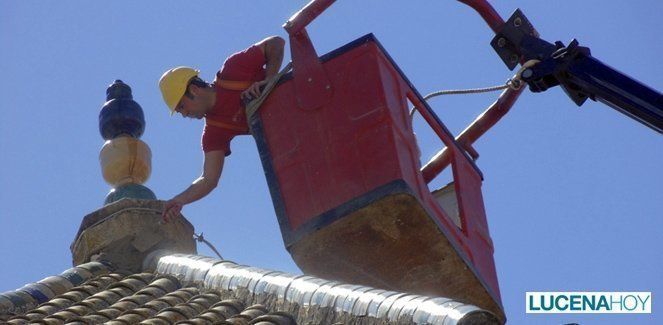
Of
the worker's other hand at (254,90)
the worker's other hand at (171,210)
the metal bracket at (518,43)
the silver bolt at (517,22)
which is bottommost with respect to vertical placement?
the worker's other hand at (171,210)

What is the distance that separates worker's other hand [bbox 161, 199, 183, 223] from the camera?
10188 mm

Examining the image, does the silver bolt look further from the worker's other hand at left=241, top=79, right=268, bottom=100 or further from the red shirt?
the worker's other hand at left=241, top=79, right=268, bottom=100

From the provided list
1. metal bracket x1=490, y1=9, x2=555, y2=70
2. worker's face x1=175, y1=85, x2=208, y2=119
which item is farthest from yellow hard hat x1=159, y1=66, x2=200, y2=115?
metal bracket x1=490, y1=9, x2=555, y2=70

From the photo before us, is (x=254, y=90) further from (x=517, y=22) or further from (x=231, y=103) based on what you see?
(x=517, y=22)

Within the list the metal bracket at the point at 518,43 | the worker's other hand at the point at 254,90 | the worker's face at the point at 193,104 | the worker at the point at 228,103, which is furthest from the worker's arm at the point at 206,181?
the metal bracket at the point at 518,43

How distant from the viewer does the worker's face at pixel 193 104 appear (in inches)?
438

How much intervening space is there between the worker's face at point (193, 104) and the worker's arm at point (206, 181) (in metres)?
0.35

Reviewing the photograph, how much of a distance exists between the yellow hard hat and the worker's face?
4cm

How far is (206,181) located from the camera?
10.8 metres

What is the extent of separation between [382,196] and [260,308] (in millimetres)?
1428

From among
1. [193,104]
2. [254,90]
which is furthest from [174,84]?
[254,90]

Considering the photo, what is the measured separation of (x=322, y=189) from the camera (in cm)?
970

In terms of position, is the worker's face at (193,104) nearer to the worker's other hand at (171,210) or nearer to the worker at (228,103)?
the worker at (228,103)

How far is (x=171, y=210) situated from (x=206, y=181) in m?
0.63
